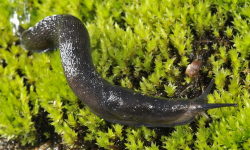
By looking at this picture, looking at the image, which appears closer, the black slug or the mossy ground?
the black slug

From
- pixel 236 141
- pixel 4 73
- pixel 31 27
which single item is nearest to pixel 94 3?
pixel 31 27

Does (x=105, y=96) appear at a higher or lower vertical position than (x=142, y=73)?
lower

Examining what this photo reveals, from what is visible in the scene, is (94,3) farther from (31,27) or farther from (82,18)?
(31,27)

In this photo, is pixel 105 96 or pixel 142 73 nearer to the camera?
pixel 105 96

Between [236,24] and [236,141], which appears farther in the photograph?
[236,24]

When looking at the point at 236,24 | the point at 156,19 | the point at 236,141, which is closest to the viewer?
the point at 236,141
